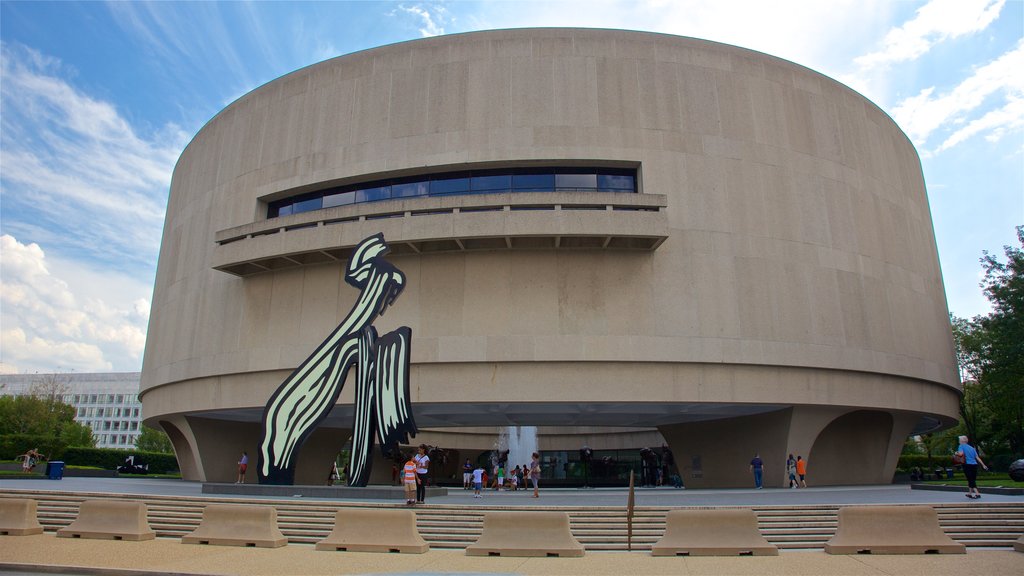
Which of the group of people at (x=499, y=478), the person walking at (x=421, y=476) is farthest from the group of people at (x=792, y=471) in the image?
the person walking at (x=421, y=476)

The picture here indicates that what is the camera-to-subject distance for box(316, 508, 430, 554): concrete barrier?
37.3 ft

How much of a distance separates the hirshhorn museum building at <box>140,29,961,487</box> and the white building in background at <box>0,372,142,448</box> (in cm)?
10923

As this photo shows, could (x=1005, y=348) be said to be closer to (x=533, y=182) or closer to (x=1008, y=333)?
(x=1008, y=333)

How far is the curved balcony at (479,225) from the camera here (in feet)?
81.0

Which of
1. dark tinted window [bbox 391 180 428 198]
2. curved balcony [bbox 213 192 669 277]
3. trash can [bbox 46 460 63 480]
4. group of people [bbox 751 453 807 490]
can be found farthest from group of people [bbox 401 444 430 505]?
trash can [bbox 46 460 63 480]

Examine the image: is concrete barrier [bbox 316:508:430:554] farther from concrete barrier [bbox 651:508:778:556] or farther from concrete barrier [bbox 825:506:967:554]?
concrete barrier [bbox 825:506:967:554]

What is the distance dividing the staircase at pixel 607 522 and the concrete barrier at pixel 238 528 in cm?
127

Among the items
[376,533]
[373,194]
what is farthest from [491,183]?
[376,533]

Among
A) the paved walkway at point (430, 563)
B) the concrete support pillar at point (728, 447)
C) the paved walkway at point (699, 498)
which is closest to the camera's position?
the paved walkway at point (430, 563)

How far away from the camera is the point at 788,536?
12844 mm

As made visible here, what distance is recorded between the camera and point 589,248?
84.3ft

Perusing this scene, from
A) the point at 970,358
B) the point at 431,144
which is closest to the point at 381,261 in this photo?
the point at 431,144

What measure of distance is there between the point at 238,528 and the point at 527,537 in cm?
530

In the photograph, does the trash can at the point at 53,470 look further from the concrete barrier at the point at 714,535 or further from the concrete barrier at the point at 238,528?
the concrete barrier at the point at 714,535
